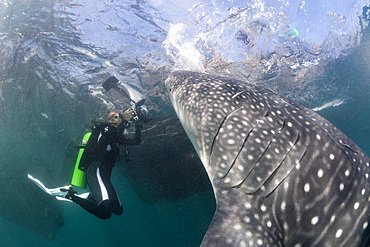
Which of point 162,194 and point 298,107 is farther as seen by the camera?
point 162,194

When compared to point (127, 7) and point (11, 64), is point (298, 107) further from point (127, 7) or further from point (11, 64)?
point (11, 64)

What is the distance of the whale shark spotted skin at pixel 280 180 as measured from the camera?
234 centimetres

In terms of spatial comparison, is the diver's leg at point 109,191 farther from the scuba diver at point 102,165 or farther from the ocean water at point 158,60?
the ocean water at point 158,60

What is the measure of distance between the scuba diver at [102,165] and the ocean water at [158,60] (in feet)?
10.8

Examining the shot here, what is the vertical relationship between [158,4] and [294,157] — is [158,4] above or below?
above

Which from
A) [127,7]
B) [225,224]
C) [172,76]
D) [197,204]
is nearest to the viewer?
[225,224]

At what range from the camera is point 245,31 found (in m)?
8.08

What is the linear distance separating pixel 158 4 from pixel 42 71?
6640mm

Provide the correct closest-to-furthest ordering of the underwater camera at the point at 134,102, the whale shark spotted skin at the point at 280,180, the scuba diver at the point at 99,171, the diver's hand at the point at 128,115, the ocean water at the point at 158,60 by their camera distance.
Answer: the whale shark spotted skin at the point at 280,180, the scuba diver at the point at 99,171, the underwater camera at the point at 134,102, the diver's hand at the point at 128,115, the ocean water at the point at 158,60

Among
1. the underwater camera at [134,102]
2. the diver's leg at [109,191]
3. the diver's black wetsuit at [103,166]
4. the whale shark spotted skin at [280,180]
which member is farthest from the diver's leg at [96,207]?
the whale shark spotted skin at [280,180]

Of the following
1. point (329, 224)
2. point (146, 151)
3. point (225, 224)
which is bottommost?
point (146, 151)

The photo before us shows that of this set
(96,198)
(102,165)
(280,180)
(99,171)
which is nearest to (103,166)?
(102,165)

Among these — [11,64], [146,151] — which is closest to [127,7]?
[11,64]

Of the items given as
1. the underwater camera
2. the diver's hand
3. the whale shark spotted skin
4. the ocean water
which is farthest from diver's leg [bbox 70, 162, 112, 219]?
the whale shark spotted skin
